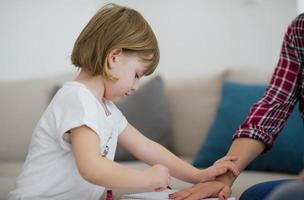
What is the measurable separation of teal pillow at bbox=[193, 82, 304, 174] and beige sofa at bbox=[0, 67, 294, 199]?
0.43 ft

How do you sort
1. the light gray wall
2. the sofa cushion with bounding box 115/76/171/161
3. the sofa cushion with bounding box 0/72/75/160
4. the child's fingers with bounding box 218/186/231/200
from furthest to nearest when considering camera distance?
the light gray wall < the sofa cushion with bounding box 0/72/75/160 < the sofa cushion with bounding box 115/76/171/161 < the child's fingers with bounding box 218/186/231/200

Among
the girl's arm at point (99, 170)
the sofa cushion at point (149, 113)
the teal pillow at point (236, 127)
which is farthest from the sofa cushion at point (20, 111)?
the girl's arm at point (99, 170)

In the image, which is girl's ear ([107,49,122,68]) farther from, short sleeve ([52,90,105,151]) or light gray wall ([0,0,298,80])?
light gray wall ([0,0,298,80])

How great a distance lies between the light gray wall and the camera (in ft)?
10.0

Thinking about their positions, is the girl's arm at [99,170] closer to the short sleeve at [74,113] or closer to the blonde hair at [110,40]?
the short sleeve at [74,113]

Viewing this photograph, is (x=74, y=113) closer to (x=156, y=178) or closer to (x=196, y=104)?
(x=156, y=178)

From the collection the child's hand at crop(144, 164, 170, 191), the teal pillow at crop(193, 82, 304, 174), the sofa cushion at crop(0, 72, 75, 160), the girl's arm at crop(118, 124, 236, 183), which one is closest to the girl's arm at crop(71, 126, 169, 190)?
the child's hand at crop(144, 164, 170, 191)

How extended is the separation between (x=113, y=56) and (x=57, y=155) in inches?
11.0

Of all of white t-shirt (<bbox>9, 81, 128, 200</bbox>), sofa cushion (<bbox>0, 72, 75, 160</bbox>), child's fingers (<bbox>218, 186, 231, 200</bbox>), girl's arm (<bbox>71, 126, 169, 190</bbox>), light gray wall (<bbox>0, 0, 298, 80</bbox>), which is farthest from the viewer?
light gray wall (<bbox>0, 0, 298, 80</bbox>)

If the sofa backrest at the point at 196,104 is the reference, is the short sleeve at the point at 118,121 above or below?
above

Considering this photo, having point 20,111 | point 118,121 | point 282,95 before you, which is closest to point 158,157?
point 118,121

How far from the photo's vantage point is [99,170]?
1.25 m

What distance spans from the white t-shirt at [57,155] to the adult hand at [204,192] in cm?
23

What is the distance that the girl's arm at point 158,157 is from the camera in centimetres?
158
